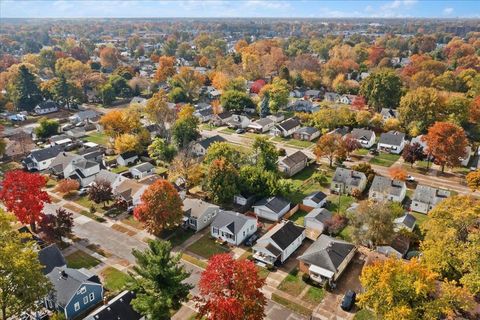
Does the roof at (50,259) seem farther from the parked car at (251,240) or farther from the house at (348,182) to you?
the house at (348,182)

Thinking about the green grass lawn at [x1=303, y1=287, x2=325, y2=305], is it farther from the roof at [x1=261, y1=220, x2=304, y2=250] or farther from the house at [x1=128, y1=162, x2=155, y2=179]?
the house at [x1=128, y1=162, x2=155, y2=179]

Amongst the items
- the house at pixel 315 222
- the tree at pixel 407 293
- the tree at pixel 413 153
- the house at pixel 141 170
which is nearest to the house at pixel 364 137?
the tree at pixel 413 153

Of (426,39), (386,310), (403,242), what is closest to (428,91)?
(403,242)

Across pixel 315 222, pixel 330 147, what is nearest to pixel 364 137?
pixel 330 147

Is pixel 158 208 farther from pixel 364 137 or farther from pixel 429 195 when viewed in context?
pixel 364 137

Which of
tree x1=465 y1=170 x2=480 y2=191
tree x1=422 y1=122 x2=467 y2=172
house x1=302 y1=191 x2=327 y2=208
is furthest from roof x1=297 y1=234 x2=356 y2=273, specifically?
tree x1=422 y1=122 x2=467 y2=172

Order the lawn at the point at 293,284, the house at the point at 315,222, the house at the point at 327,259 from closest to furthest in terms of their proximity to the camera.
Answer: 1. the lawn at the point at 293,284
2. the house at the point at 327,259
3. the house at the point at 315,222

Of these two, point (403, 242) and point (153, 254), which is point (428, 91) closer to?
point (403, 242)
